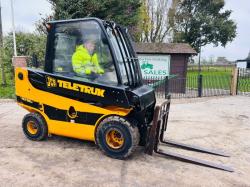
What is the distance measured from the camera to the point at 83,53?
4465 mm

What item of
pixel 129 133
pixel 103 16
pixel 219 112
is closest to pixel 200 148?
pixel 129 133

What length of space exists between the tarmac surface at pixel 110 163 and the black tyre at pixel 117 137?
6.2 inches

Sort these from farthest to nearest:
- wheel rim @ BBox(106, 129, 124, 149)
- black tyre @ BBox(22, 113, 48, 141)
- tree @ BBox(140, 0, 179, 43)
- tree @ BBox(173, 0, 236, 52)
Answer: tree @ BBox(173, 0, 236, 52) < tree @ BBox(140, 0, 179, 43) < black tyre @ BBox(22, 113, 48, 141) < wheel rim @ BBox(106, 129, 124, 149)

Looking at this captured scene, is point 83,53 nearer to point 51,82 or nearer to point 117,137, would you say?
point 51,82

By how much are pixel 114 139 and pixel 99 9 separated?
39.1ft

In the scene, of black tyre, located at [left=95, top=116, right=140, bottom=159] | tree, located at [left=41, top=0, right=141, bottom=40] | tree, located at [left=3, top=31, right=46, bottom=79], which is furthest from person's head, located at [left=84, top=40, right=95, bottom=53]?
tree, located at [left=41, top=0, right=141, bottom=40]

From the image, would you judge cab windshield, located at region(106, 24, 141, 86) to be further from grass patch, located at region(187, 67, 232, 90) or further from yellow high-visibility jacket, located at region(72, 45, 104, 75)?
grass patch, located at region(187, 67, 232, 90)

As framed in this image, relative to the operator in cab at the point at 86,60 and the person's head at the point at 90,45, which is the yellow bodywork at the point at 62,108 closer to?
the operator in cab at the point at 86,60

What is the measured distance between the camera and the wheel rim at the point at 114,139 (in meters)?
4.37

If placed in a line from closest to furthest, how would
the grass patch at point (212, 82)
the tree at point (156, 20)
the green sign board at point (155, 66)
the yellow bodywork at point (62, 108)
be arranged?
the yellow bodywork at point (62, 108) → the green sign board at point (155, 66) → the grass patch at point (212, 82) → the tree at point (156, 20)

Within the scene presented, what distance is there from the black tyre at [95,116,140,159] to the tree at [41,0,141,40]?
36.3 feet

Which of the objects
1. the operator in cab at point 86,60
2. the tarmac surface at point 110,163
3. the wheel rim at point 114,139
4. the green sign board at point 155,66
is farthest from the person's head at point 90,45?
the green sign board at point 155,66

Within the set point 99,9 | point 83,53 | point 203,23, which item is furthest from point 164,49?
point 203,23

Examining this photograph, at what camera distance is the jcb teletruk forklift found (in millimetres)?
4258
